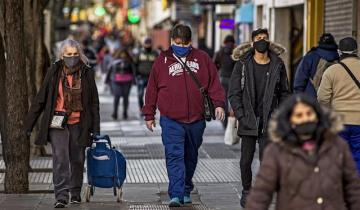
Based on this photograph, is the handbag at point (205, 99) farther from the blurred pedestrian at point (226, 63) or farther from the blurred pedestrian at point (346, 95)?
the blurred pedestrian at point (226, 63)

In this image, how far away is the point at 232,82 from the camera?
33.8ft

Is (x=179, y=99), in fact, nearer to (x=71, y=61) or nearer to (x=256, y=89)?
(x=256, y=89)

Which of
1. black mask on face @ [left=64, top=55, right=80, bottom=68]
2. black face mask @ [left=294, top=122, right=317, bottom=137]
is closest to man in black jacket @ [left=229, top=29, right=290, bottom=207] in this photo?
black mask on face @ [left=64, top=55, right=80, bottom=68]

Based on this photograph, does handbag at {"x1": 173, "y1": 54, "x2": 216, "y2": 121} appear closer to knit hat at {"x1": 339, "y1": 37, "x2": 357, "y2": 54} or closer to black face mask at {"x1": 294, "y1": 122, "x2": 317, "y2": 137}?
knit hat at {"x1": 339, "y1": 37, "x2": 357, "y2": 54}

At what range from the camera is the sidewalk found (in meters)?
10.9

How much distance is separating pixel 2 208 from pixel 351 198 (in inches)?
204

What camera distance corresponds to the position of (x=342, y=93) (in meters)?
10.2

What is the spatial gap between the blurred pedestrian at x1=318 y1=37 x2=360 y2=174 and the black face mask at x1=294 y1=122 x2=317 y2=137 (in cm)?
443

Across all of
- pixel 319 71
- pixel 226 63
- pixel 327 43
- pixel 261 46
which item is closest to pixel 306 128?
pixel 261 46

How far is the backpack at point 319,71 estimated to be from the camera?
1170cm

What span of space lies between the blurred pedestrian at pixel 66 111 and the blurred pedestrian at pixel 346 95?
2246 millimetres

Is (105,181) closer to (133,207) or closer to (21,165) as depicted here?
(133,207)

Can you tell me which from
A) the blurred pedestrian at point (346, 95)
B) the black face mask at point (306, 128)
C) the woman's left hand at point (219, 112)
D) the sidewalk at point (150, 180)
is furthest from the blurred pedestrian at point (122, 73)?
the black face mask at point (306, 128)

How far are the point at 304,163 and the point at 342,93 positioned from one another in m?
4.38
